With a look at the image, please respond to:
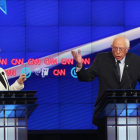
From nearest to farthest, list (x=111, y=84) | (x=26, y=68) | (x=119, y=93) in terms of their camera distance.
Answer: (x=119, y=93) → (x=111, y=84) → (x=26, y=68)

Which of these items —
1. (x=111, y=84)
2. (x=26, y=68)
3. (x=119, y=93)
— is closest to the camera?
(x=119, y=93)

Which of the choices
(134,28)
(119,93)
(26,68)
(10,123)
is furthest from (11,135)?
(134,28)

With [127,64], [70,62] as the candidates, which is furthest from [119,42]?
[70,62]

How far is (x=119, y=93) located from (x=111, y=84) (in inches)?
27.1

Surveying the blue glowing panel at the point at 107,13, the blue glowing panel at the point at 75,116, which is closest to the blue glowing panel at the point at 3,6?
the blue glowing panel at the point at 107,13

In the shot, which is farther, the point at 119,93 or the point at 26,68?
the point at 26,68

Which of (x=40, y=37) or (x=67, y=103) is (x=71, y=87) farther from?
(x=40, y=37)

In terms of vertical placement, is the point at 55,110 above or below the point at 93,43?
below

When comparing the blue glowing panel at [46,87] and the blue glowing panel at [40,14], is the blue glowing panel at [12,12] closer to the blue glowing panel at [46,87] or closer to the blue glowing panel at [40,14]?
the blue glowing panel at [40,14]

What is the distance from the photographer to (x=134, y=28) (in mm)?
8008

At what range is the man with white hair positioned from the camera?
15.1 ft

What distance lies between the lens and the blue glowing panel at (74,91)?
26.2 feet

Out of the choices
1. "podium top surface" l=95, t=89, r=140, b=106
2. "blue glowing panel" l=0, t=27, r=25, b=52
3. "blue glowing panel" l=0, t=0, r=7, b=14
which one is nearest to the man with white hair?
"podium top surface" l=95, t=89, r=140, b=106

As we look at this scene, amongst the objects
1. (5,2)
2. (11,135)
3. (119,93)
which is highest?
(5,2)
